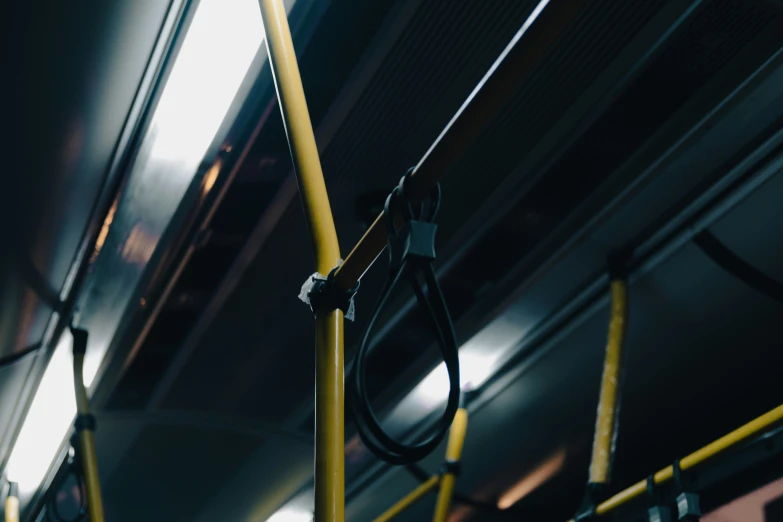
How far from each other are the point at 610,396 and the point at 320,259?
142cm

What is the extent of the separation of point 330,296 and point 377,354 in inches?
76.2

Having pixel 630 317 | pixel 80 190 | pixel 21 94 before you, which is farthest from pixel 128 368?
pixel 630 317

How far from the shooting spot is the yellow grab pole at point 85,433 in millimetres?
2787

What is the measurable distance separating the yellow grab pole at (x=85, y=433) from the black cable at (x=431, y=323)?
2000 mm

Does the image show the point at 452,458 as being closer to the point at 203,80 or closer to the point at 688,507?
the point at 688,507

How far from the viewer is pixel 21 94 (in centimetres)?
184

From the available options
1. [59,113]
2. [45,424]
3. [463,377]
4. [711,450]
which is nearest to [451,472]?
[463,377]

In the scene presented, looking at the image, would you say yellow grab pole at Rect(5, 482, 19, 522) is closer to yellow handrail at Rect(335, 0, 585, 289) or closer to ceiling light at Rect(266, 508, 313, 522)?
ceiling light at Rect(266, 508, 313, 522)

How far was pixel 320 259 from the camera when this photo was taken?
4.10ft

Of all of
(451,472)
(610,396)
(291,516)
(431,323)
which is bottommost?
(431,323)

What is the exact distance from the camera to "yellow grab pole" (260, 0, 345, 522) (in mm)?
1118

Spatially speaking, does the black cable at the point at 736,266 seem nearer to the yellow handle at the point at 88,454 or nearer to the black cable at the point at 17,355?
the yellow handle at the point at 88,454

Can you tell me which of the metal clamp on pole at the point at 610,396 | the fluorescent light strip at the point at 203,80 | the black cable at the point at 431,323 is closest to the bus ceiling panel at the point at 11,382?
the fluorescent light strip at the point at 203,80

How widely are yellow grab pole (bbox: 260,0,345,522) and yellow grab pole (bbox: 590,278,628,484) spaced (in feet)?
4.32
